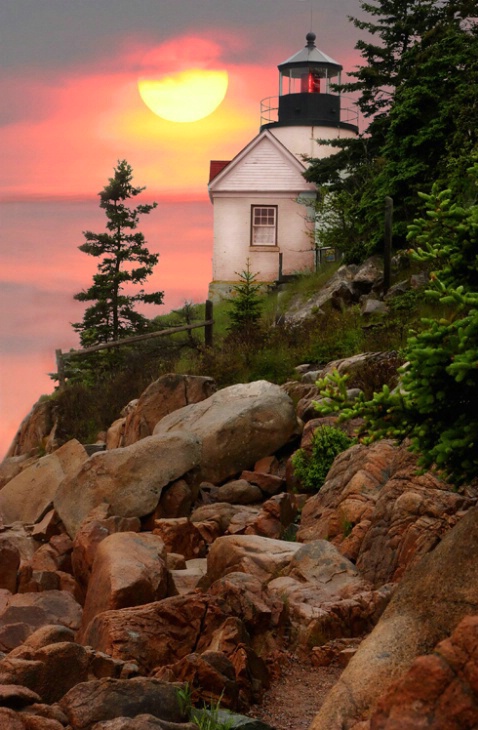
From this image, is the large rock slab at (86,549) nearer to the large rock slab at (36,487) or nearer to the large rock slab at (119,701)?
the large rock slab at (119,701)

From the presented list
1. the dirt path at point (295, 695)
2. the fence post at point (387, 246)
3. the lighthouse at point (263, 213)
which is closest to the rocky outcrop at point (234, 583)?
the dirt path at point (295, 695)

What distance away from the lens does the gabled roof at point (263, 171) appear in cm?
4206

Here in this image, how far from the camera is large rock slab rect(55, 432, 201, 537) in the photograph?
632 inches

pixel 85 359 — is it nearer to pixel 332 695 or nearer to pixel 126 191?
pixel 126 191

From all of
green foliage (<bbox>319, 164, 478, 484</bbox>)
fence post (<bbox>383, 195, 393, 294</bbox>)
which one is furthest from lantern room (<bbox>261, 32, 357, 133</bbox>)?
green foliage (<bbox>319, 164, 478, 484</bbox>)

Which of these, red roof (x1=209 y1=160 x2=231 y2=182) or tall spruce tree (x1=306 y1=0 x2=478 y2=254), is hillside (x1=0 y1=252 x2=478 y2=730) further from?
red roof (x1=209 y1=160 x2=231 y2=182)

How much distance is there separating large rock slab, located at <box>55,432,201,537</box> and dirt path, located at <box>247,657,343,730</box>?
288 inches

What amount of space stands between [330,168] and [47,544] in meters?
27.0

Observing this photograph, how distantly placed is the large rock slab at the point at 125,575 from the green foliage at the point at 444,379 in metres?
3.59

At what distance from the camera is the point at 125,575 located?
10281 mm

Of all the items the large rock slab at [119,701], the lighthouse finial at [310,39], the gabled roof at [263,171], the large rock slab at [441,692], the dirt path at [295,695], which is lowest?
the dirt path at [295,695]

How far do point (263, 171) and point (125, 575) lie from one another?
111ft

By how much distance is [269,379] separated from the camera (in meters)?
22.1

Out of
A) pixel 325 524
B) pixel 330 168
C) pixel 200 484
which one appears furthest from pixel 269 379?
pixel 330 168
